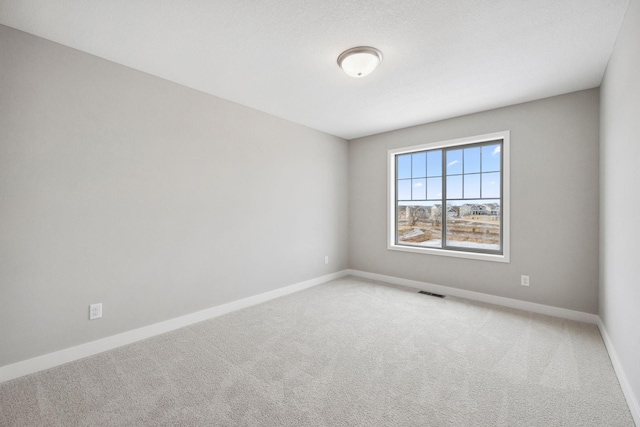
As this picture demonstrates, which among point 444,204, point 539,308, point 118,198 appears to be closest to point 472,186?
point 444,204

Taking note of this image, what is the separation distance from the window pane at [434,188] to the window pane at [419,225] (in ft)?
0.51

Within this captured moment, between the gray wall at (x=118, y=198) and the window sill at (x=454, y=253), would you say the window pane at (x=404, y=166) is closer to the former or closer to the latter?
the window sill at (x=454, y=253)

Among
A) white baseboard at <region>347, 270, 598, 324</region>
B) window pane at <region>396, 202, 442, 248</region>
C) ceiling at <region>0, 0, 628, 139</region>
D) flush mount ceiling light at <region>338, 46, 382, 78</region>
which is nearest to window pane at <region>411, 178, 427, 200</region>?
window pane at <region>396, 202, 442, 248</region>

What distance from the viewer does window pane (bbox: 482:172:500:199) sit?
379 centimetres

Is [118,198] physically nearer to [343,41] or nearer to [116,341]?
[116,341]

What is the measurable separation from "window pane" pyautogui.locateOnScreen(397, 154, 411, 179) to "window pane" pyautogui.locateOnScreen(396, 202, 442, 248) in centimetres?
47

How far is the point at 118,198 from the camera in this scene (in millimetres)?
2553

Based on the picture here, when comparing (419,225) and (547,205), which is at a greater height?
(547,205)

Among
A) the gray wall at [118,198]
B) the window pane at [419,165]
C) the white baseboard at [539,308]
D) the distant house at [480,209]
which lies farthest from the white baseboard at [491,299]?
the gray wall at [118,198]

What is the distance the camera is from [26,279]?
6.97 feet

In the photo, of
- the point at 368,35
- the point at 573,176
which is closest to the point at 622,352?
the point at 573,176

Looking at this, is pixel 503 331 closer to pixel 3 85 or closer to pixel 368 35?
pixel 368 35

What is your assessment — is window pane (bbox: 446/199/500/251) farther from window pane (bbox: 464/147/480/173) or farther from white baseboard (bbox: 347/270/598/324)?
white baseboard (bbox: 347/270/598/324)

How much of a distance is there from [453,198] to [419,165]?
2.47 feet
